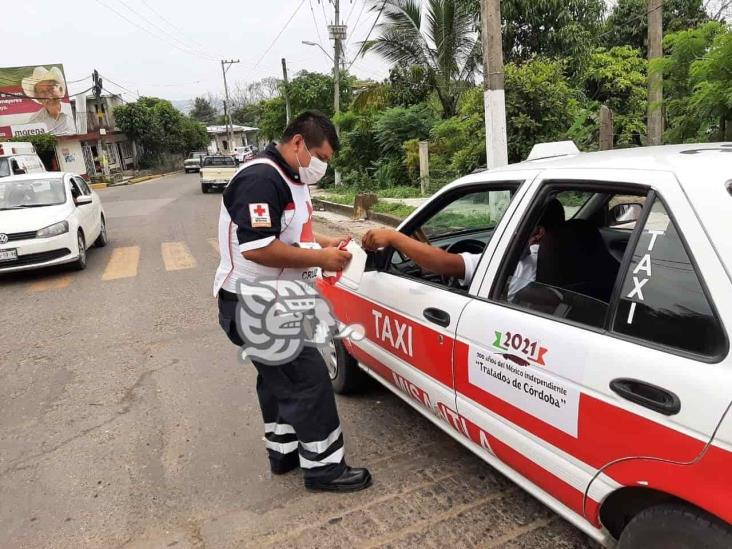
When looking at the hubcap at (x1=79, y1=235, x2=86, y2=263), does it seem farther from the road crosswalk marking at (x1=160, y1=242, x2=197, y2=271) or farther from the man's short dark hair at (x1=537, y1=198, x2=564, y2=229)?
the man's short dark hair at (x1=537, y1=198, x2=564, y2=229)

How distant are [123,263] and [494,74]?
21.4ft

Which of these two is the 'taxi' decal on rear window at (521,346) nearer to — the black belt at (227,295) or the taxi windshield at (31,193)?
the black belt at (227,295)

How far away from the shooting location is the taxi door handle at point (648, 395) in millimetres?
→ 1554

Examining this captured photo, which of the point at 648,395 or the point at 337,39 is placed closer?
the point at 648,395

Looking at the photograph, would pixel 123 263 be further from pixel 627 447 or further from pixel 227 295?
pixel 627 447

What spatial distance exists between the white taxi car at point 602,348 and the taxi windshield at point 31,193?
26.1 ft

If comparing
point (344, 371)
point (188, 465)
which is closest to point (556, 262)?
point (344, 371)

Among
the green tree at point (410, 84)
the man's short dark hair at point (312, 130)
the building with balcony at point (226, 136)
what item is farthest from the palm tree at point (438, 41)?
the building with balcony at point (226, 136)

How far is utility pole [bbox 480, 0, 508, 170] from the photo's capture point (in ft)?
24.8

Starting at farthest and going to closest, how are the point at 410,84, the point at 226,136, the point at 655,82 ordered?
the point at 226,136
the point at 410,84
the point at 655,82

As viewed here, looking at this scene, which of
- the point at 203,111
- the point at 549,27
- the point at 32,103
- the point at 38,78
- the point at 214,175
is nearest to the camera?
the point at 549,27

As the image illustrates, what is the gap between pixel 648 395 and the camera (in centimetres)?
162

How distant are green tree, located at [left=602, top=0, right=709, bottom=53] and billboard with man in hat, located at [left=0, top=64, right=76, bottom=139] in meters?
34.0

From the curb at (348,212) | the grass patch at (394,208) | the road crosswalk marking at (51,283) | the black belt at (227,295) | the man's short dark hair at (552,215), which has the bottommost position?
the road crosswalk marking at (51,283)
